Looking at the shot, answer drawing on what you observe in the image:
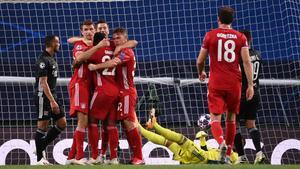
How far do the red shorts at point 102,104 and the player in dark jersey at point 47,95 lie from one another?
114 centimetres

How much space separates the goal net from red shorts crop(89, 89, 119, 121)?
13.9 feet

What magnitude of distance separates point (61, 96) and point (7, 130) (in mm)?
1609

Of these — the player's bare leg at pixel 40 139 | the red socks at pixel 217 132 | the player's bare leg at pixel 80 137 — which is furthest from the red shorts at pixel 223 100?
the player's bare leg at pixel 40 139

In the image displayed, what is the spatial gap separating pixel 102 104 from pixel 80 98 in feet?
0.93

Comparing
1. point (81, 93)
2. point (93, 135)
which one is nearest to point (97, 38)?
point (81, 93)

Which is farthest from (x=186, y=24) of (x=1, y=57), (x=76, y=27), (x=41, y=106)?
(x=41, y=106)

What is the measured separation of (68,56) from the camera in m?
17.3

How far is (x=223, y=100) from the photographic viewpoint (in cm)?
1110

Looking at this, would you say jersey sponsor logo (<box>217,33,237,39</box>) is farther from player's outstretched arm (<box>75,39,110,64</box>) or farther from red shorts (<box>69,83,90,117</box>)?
red shorts (<box>69,83,90,117</box>)

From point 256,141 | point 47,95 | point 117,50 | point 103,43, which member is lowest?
point 256,141

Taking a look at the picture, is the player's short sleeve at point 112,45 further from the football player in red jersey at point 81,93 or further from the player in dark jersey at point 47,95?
the player in dark jersey at point 47,95

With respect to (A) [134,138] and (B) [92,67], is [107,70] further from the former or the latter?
(A) [134,138]

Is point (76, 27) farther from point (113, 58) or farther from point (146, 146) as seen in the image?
point (113, 58)

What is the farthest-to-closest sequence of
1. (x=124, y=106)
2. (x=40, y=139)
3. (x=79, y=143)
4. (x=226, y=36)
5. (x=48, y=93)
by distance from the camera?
1. (x=40, y=139)
2. (x=48, y=93)
3. (x=124, y=106)
4. (x=79, y=143)
5. (x=226, y=36)
